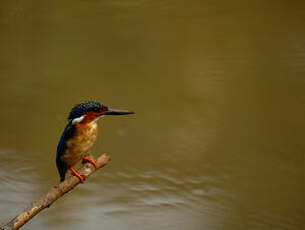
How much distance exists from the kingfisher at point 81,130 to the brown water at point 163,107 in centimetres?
92

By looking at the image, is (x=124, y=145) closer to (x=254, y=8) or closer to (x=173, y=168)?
(x=173, y=168)

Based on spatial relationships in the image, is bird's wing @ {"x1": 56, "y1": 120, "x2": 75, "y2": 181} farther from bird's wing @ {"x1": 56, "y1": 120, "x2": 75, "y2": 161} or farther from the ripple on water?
the ripple on water

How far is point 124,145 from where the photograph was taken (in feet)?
11.5

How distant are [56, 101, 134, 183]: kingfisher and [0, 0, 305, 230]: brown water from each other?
0.92 metres

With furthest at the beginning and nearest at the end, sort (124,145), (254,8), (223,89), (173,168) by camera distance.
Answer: (254,8), (223,89), (124,145), (173,168)

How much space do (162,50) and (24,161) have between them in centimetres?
203

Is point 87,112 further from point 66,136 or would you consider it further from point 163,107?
point 163,107

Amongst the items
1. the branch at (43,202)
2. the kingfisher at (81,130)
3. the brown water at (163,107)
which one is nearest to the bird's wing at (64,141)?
the kingfisher at (81,130)

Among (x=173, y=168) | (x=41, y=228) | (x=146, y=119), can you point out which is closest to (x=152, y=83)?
(x=146, y=119)

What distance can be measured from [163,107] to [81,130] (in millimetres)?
2204

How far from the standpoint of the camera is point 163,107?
397cm

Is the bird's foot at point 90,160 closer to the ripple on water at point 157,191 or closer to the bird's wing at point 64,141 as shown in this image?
the bird's wing at point 64,141

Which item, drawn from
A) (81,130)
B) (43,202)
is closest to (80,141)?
(81,130)

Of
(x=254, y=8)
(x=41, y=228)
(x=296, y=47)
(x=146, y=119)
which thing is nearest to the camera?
(x=41, y=228)
